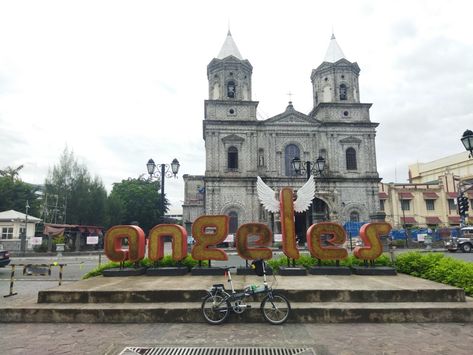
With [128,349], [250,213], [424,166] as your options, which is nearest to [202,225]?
[128,349]

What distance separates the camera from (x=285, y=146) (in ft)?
115

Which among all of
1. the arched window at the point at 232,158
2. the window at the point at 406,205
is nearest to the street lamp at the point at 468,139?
the arched window at the point at 232,158

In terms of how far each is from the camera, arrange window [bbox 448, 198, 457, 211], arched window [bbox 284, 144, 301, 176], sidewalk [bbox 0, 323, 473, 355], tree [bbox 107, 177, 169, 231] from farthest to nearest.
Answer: tree [bbox 107, 177, 169, 231]
window [bbox 448, 198, 457, 211]
arched window [bbox 284, 144, 301, 176]
sidewalk [bbox 0, 323, 473, 355]

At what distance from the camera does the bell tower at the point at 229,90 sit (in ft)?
113

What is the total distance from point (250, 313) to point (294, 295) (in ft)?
4.06

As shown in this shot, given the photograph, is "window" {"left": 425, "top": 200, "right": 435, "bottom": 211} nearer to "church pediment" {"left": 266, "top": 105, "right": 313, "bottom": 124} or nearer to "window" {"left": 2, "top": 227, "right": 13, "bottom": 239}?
"church pediment" {"left": 266, "top": 105, "right": 313, "bottom": 124}

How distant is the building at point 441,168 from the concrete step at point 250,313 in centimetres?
5663

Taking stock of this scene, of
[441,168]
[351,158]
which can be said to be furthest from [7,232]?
[441,168]

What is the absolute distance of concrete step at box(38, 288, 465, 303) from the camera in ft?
24.6

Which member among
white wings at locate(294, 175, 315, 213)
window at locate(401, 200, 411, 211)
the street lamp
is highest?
window at locate(401, 200, 411, 211)

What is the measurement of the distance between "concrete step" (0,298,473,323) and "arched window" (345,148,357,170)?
2883cm

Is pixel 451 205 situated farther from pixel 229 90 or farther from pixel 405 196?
pixel 229 90

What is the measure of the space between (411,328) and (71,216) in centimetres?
3935

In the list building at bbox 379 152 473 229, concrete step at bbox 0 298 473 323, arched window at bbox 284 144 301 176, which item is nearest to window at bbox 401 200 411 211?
building at bbox 379 152 473 229
